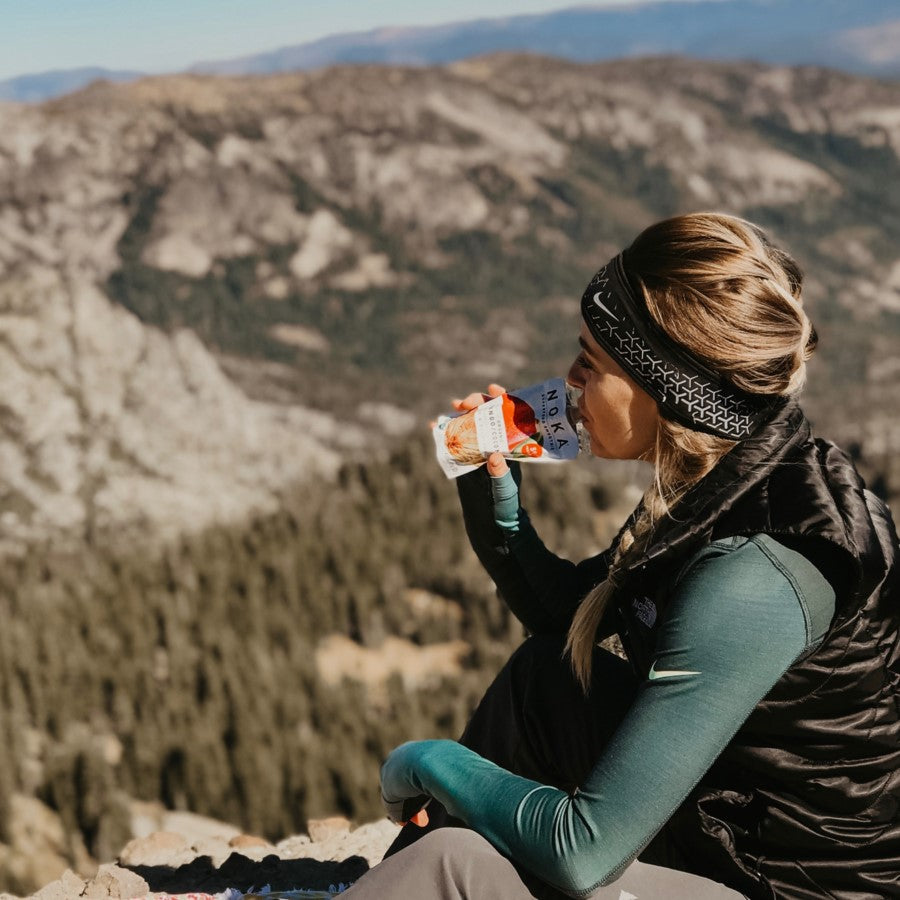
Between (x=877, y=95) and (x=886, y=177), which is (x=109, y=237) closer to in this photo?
(x=886, y=177)

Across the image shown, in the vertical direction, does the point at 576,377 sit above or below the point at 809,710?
above

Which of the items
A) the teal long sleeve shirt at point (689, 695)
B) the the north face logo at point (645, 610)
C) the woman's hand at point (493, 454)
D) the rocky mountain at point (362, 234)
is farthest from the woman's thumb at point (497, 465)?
the rocky mountain at point (362, 234)

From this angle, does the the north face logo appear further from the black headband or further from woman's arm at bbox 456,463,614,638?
woman's arm at bbox 456,463,614,638

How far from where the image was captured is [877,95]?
47625 millimetres

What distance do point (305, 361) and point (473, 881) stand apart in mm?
25596

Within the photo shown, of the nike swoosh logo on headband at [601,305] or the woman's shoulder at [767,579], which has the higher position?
the nike swoosh logo on headband at [601,305]

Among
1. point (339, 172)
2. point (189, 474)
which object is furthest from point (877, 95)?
point (189, 474)

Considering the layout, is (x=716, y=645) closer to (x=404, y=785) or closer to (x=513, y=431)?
(x=404, y=785)

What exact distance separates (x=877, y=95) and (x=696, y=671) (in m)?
51.0

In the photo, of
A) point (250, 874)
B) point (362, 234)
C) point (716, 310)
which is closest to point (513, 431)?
point (716, 310)

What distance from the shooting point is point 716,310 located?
183cm

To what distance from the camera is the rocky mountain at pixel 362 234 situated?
12.4 meters

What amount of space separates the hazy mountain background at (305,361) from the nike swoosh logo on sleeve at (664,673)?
12.0ft

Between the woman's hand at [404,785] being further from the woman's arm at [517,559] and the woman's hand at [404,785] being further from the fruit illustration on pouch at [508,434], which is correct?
the fruit illustration on pouch at [508,434]
